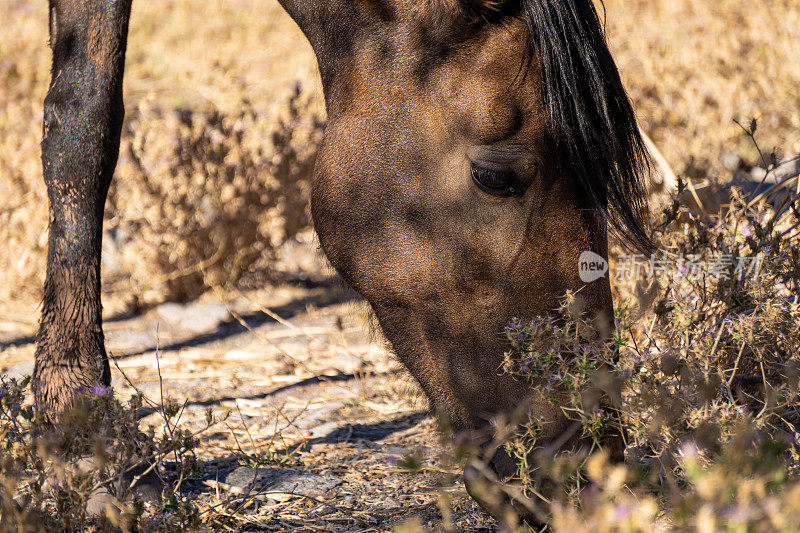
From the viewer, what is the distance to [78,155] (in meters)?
2.41

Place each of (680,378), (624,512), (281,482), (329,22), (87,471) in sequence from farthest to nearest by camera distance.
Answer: (281,482) < (329,22) < (680,378) < (87,471) < (624,512)

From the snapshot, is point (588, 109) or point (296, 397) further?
point (296, 397)

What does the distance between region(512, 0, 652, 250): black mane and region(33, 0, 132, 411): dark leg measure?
1369 millimetres

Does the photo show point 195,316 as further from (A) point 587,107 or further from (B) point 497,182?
(A) point 587,107

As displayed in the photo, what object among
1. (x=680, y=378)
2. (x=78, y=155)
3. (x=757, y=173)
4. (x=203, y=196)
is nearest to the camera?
(x=680, y=378)

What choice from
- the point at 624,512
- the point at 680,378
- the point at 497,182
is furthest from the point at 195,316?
the point at 624,512

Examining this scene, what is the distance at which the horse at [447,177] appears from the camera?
6.19ft

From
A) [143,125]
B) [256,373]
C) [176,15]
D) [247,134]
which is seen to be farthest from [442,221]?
[176,15]

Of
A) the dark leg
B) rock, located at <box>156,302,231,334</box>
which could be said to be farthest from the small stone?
the dark leg

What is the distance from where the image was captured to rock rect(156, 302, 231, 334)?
4742 mm

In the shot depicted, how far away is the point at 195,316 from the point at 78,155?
2511 mm

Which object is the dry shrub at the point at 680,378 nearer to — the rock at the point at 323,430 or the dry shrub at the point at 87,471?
the dry shrub at the point at 87,471

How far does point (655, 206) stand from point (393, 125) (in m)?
1.93

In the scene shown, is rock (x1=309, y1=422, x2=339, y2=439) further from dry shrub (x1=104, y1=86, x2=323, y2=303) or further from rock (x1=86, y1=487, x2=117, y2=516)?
dry shrub (x1=104, y1=86, x2=323, y2=303)
